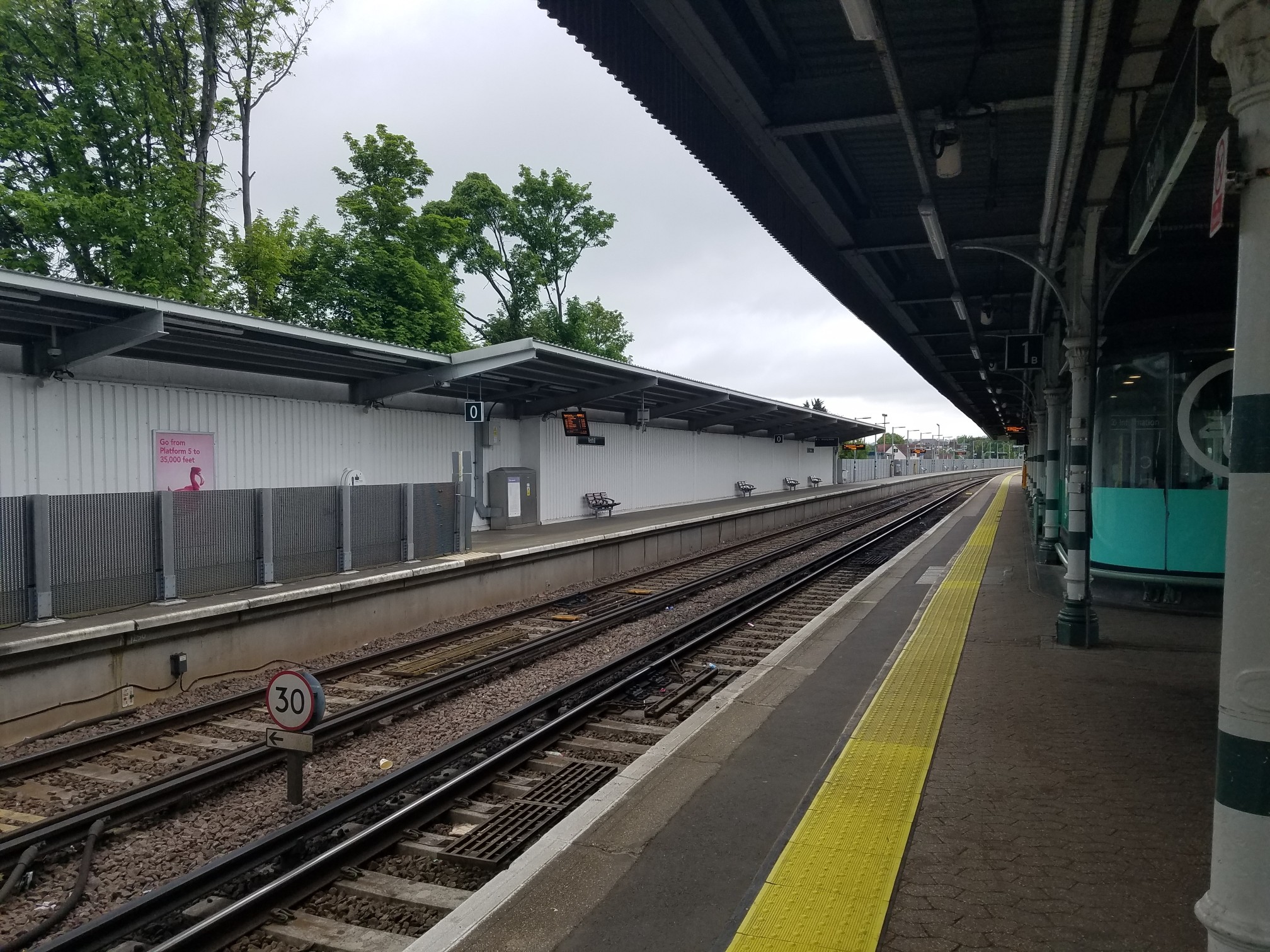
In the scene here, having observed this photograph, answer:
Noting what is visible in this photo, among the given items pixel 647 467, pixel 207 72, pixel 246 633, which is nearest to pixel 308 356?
pixel 246 633

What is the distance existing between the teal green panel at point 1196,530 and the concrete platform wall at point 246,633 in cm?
976

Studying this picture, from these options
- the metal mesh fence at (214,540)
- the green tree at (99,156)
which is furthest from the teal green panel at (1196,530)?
the green tree at (99,156)

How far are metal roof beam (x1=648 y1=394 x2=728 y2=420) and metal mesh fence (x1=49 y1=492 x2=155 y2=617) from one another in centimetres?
1705

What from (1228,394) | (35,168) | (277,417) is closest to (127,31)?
(35,168)

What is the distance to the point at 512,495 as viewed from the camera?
20141 mm

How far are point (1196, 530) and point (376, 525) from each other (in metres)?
11.1

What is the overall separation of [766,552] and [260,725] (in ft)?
48.3

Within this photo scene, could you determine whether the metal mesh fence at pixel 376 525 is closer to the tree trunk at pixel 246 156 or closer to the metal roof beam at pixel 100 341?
the metal roof beam at pixel 100 341

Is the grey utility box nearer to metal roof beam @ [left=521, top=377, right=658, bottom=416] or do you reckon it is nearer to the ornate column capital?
metal roof beam @ [left=521, top=377, right=658, bottom=416]

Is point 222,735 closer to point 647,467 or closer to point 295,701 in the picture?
point 295,701

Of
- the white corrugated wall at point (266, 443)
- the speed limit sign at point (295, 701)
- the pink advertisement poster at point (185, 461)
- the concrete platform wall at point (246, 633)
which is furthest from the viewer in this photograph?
the pink advertisement poster at point (185, 461)

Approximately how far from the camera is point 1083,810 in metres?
4.44

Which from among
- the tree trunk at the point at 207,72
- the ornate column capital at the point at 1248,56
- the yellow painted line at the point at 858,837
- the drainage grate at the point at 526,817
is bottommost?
the drainage grate at the point at 526,817

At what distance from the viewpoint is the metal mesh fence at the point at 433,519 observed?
13.7 meters
